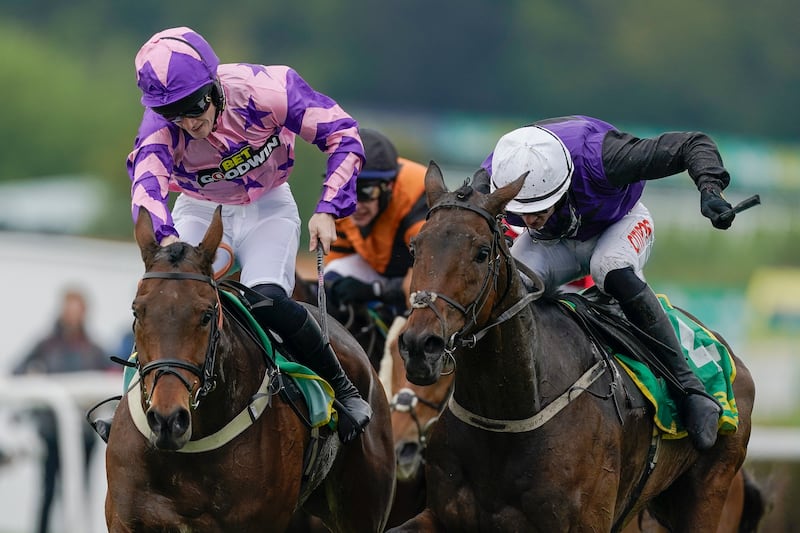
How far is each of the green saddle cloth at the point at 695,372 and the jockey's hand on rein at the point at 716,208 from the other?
89cm

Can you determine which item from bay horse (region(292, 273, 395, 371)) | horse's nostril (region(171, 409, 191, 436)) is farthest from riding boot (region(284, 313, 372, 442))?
bay horse (region(292, 273, 395, 371))

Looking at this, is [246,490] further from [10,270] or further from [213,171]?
[10,270]

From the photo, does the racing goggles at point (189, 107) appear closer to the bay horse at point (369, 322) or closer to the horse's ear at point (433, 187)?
the horse's ear at point (433, 187)

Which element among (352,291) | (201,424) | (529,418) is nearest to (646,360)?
(529,418)

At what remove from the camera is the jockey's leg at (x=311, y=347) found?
233 inches

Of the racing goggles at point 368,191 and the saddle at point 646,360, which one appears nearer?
the saddle at point 646,360

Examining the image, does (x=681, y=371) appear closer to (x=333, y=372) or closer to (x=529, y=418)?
(x=529, y=418)

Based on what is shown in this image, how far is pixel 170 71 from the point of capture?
5539mm

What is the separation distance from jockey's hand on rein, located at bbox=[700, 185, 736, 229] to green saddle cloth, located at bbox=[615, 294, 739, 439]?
0.89 metres

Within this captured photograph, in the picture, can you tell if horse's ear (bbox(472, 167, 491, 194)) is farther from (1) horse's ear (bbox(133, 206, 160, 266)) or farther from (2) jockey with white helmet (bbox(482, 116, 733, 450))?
(1) horse's ear (bbox(133, 206, 160, 266))

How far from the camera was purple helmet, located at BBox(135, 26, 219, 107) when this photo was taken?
18.2 ft

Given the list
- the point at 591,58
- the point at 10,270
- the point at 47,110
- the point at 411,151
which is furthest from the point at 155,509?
the point at 591,58

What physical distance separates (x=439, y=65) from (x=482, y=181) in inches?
1571

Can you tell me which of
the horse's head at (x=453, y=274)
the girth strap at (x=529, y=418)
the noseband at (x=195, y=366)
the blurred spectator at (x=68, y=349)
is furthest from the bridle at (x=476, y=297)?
the blurred spectator at (x=68, y=349)
